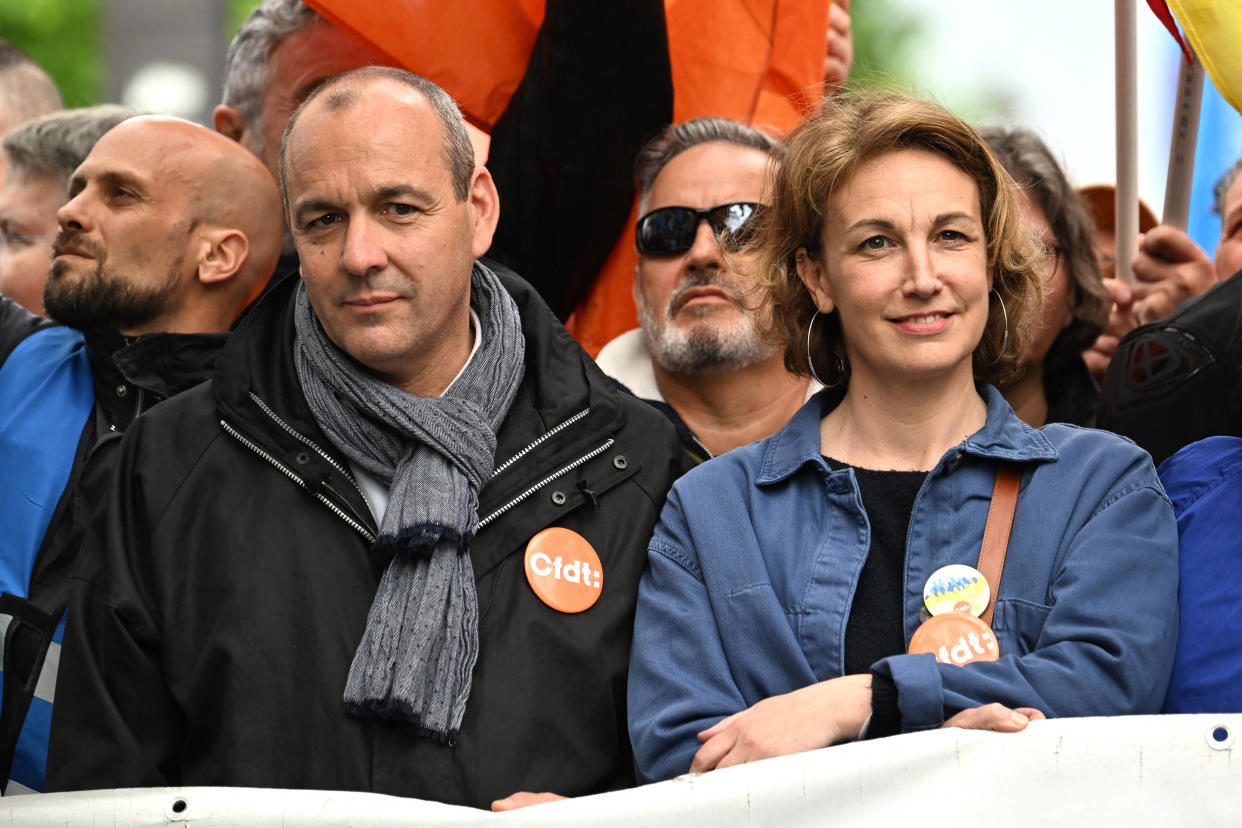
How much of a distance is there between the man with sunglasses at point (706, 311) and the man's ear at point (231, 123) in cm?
142

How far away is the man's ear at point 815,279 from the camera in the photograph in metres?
3.12

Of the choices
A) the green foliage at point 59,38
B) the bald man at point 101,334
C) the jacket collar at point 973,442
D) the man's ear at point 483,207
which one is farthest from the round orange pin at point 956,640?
the green foliage at point 59,38

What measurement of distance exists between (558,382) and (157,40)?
3290 millimetres

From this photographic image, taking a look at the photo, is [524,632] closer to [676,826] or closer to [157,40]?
[676,826]

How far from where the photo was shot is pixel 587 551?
10.1 feet

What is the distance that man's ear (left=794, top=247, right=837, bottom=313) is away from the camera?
3.12 meters

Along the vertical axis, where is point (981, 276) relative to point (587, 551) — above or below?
above

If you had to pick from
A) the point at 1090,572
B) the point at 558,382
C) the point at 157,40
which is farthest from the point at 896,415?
the point at 157,40

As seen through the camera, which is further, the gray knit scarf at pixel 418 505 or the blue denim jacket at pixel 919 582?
the gray knit scarf at pixel 418 505

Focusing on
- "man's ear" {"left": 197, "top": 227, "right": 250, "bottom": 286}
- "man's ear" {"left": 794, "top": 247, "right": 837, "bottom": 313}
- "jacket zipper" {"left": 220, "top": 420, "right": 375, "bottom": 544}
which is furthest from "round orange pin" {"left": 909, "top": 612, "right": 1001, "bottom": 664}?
"man's ear" {"left": 197, "top": 227, "right": 250, "bottom": 286}

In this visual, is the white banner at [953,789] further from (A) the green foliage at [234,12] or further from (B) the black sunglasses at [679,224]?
(A) the green foliage at [234,12]

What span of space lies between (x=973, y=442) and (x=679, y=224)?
1819 millimetres

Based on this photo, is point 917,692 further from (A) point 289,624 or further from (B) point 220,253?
(B) point 220,253

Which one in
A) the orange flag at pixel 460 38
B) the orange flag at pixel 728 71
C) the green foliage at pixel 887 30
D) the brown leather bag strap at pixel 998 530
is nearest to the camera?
the brown leather bag strap at pixel 998 530
